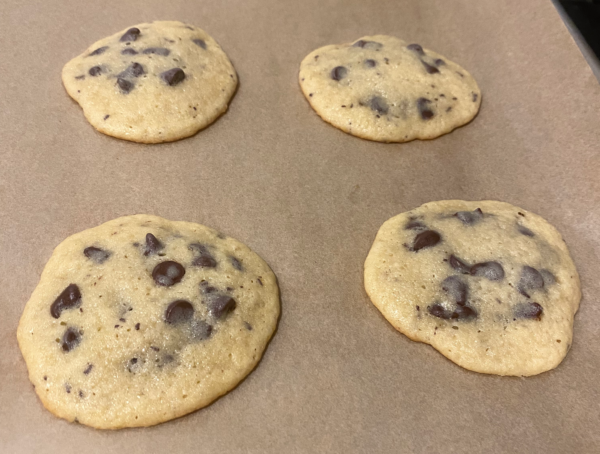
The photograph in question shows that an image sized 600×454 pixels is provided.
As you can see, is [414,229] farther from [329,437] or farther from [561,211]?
[329,437]

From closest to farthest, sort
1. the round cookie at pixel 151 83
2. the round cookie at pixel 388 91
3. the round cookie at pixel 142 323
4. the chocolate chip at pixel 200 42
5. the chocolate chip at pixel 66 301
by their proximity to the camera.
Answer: the round cookie at pixel 142 323
the chocolate chip at pixel 66 301
the round cookie at pixel 151 83
the round cookie at pixel 388 91
the chocolate chip at pixel 200 42

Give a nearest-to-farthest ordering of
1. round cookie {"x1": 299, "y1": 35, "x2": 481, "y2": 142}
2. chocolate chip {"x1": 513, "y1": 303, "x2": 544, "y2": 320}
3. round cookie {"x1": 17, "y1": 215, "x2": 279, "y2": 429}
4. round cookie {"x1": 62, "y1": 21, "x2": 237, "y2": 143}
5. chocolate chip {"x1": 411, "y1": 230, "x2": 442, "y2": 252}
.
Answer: round cookie {"x1": 17, "y1": 215, "x2": 279, "y2": 429}, chocolate chip {"x1": 513, "y1": 303, "x2": 544, "y2": 320}, chocolate chip {"x1": 411, "y1": 230, "x2": 442, "y2": 252}, round cookie {"x1": 62, "y1": 21, "x2": 237, "y2": 143}, round cookie {"x1": 299, "y1": 35, "x2": 481, "y2": 142}

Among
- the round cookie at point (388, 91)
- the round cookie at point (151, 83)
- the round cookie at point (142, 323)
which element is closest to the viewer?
the round cookie at point (142, 323)

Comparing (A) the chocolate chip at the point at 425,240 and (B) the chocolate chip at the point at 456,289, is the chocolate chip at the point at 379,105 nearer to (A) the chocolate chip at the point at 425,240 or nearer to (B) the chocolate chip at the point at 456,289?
(A) the chocolate chip at the point at 425,240

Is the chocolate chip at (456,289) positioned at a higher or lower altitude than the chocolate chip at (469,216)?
lower

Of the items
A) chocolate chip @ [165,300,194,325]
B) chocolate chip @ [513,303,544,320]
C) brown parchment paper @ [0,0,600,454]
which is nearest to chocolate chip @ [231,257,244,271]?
brown parchment paper @ [0,0,600,454]

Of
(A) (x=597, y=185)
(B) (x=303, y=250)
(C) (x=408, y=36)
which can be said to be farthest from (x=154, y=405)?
(C) (x=408, y=36)

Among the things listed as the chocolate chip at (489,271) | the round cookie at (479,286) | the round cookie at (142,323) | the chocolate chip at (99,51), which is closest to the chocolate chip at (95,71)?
the chocolate chip at (99,51)

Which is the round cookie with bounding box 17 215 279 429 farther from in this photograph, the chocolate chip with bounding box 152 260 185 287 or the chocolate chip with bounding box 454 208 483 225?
the chocolate chip with bounding box 454 208 483 225
